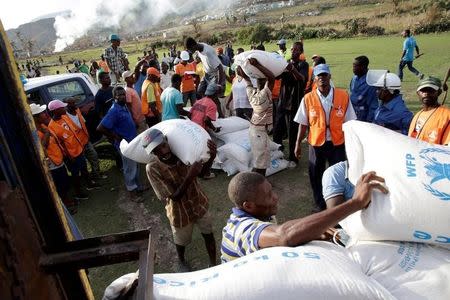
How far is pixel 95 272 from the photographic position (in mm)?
3615

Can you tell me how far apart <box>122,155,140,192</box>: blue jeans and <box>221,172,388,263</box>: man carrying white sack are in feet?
10.5

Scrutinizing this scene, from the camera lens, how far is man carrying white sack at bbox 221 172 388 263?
1558 millimetres

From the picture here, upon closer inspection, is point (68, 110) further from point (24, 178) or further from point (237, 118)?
point (24, 178)

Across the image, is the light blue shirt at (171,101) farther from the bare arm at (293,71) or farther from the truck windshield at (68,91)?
the truck windshield at (68,91)

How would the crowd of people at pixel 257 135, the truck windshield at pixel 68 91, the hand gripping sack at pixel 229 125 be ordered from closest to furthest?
the crowd of people at pixel 257 135 → the hand gripping sack at pixel 229 125 → the truck windshield at pixel 68 91

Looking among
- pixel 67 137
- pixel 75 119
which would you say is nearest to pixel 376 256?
pixel 67 137

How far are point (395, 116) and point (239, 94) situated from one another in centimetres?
268

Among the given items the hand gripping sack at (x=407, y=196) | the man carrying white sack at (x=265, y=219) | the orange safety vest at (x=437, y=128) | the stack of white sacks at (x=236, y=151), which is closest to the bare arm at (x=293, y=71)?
the stack of white sacks at (x=236, y=151)

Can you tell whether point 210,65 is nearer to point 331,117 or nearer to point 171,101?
point 171,101

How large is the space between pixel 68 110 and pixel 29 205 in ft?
14.2

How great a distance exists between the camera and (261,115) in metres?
4.44

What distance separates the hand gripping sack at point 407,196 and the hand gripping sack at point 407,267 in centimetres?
5

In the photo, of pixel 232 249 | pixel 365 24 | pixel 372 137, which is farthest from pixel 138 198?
pixel 365 24

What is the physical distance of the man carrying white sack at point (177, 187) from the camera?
2.87 m
